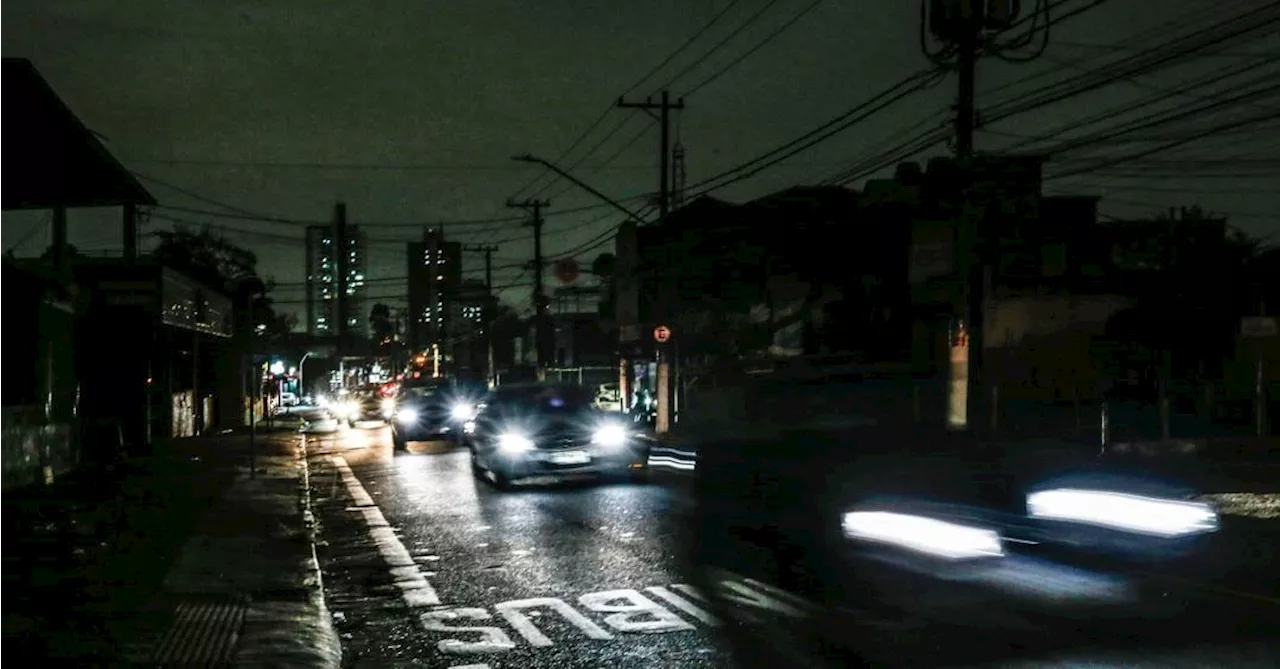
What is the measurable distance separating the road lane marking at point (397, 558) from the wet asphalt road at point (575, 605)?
1.0 inches

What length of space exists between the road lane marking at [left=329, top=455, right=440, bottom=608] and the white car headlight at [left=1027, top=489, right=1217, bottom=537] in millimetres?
4818

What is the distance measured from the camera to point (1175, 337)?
137ft

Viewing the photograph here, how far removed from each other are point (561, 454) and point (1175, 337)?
28101 millimetres

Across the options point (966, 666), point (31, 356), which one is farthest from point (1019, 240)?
point (966, 666)

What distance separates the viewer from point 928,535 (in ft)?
33.3

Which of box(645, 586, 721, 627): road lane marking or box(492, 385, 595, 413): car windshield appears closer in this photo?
box(645, 586, 721, 627): road lane marking

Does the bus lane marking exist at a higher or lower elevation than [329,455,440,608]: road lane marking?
higher

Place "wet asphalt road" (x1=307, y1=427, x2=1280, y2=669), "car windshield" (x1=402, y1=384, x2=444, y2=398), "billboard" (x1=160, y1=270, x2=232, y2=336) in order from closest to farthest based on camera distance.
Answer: "wet asphalt road" (x1=307, y1=427, x2=1280, y2=669) → "car windshield" (x1=402, y1=384, x2=444, y2=398) → "billboard" (x1=160, y1=270, x2=232, y2=336)

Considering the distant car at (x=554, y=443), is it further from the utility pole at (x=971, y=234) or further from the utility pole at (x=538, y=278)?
the utility pole at (x=538, y=278)

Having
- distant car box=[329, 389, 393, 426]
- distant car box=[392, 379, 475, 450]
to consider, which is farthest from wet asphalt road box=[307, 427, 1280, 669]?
distant car box=[329, 389, 393, 426]

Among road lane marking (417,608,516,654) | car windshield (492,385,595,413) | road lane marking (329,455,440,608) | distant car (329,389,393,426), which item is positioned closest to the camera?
road lane marking (417,608,516,654)

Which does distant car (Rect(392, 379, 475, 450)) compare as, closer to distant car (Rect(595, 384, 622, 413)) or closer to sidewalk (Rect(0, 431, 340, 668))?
sidewalk (Rect(0, 431, 340, 668))

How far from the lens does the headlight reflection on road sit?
9953 mm

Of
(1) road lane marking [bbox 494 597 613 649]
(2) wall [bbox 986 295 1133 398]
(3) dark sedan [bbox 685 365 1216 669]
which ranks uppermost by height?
(2) wall [bbox 986 295 1133 398]
